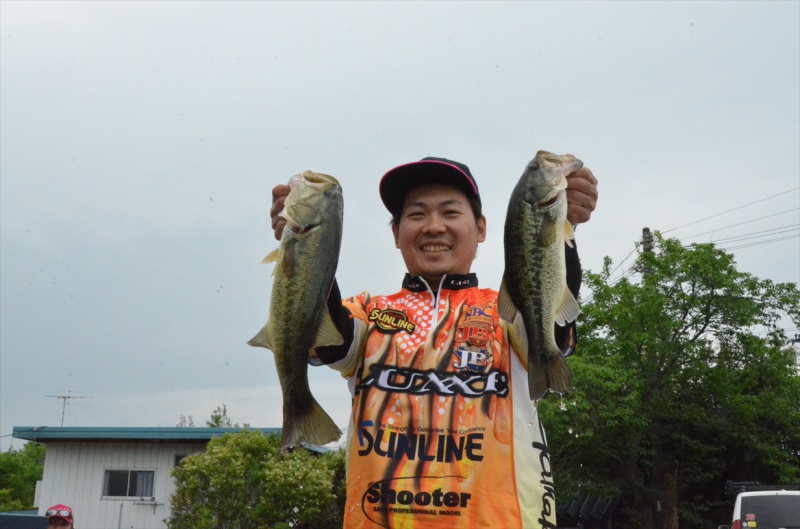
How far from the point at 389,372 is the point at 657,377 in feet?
77.1

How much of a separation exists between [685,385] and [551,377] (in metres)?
24.4

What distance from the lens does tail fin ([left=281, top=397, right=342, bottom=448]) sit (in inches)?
114

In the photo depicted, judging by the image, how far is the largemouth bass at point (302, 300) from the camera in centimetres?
288

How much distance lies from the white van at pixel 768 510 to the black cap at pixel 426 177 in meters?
11.9

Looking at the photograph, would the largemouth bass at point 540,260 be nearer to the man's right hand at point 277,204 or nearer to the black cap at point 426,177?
the black cap at point 426,177

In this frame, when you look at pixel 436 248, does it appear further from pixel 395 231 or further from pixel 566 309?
pixel 566 309

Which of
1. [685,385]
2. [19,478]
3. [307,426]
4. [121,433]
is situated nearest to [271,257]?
[307,426]

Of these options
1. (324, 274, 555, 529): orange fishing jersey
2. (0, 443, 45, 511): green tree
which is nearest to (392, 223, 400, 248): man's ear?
(324, 274, 555, 529): orange fishing jersey

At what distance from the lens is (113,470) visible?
19.7 m

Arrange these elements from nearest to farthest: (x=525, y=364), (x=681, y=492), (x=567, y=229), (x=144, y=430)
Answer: (x=567, y=229) → (x=525, y=364) → (x=144, y=430) → (x=681, y=492)

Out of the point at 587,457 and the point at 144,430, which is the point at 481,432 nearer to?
the point at 144,430

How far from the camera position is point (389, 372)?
3.16 m

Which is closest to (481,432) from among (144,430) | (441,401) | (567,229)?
(441,401)

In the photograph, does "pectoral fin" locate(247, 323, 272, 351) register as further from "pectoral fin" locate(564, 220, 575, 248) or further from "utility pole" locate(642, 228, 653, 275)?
"utility pole" locate(642, 228, 653, 275)
